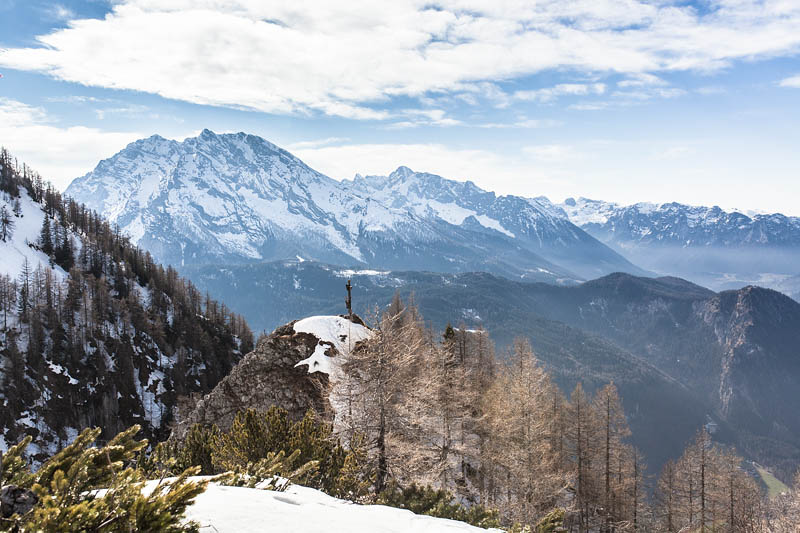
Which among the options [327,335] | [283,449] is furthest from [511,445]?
[283,449]

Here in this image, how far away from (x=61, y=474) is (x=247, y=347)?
462ft

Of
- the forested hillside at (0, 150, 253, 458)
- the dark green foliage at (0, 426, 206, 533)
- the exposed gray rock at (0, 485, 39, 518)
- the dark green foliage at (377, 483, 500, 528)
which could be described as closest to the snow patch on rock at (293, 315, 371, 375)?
the dark green foliage at (377, 483, 500, 528)

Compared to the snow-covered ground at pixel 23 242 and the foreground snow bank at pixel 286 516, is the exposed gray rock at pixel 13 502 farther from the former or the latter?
the snow-covered ground at pixel 23 242

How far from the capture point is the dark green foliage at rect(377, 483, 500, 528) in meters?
15.7

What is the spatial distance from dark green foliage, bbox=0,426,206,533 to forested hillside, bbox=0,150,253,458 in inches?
3856

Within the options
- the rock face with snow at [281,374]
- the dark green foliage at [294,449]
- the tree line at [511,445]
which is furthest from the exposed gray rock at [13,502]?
the rock face with snow at [281,374]

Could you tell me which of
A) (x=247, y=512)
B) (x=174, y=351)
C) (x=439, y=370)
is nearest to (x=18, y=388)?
(x=174, y=351)

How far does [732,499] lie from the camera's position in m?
36.3

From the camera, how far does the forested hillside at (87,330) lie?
8950 cm

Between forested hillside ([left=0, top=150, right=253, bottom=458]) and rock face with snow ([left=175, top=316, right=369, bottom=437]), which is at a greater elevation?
rock face with snow ([left=175, top=316, right=369, bottom=437])

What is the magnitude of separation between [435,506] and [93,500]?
1408 cm

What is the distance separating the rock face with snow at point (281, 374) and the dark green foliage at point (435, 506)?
40.0 feet

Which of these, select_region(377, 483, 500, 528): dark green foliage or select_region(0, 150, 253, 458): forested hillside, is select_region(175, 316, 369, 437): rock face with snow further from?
select_region(0, 150, 253, 458): forested hillside

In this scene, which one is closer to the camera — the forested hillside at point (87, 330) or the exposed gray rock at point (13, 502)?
the exposed gray rock at point (13, 502)
